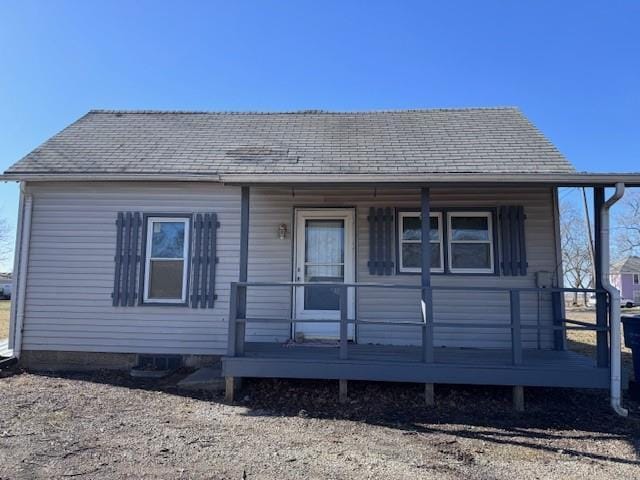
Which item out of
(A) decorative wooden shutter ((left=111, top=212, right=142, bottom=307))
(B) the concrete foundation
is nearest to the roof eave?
(A) decorative wooden shutter ((left=111, top=212, right=142, bottom=307))

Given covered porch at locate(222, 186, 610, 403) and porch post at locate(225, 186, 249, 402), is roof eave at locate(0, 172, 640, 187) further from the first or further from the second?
porch post at locate(225, 186, 249, 402)

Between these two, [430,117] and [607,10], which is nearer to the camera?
[430,117]

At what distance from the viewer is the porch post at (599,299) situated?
513 cm

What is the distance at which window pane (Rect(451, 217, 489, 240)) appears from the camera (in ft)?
22.3

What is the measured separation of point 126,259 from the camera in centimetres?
672

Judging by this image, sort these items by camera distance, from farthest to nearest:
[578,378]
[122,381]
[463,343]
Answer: [463,343] < [122,381] < [578,378]

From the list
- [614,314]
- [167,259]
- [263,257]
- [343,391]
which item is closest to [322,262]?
[263,257]

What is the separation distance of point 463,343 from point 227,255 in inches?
153

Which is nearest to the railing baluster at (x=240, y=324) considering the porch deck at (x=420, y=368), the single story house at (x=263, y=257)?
the porch deck at (x=420, y=368)

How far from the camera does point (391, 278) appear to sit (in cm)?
675

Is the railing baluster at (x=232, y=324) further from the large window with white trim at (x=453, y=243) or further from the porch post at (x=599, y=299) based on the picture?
the porch post at (x=599, y=299)

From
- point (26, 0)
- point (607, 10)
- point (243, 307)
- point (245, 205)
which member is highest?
point (607, 10)

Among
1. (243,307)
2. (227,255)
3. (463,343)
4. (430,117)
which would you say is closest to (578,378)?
(463,343)

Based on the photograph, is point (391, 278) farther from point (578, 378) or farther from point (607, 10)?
point (607, 10)
